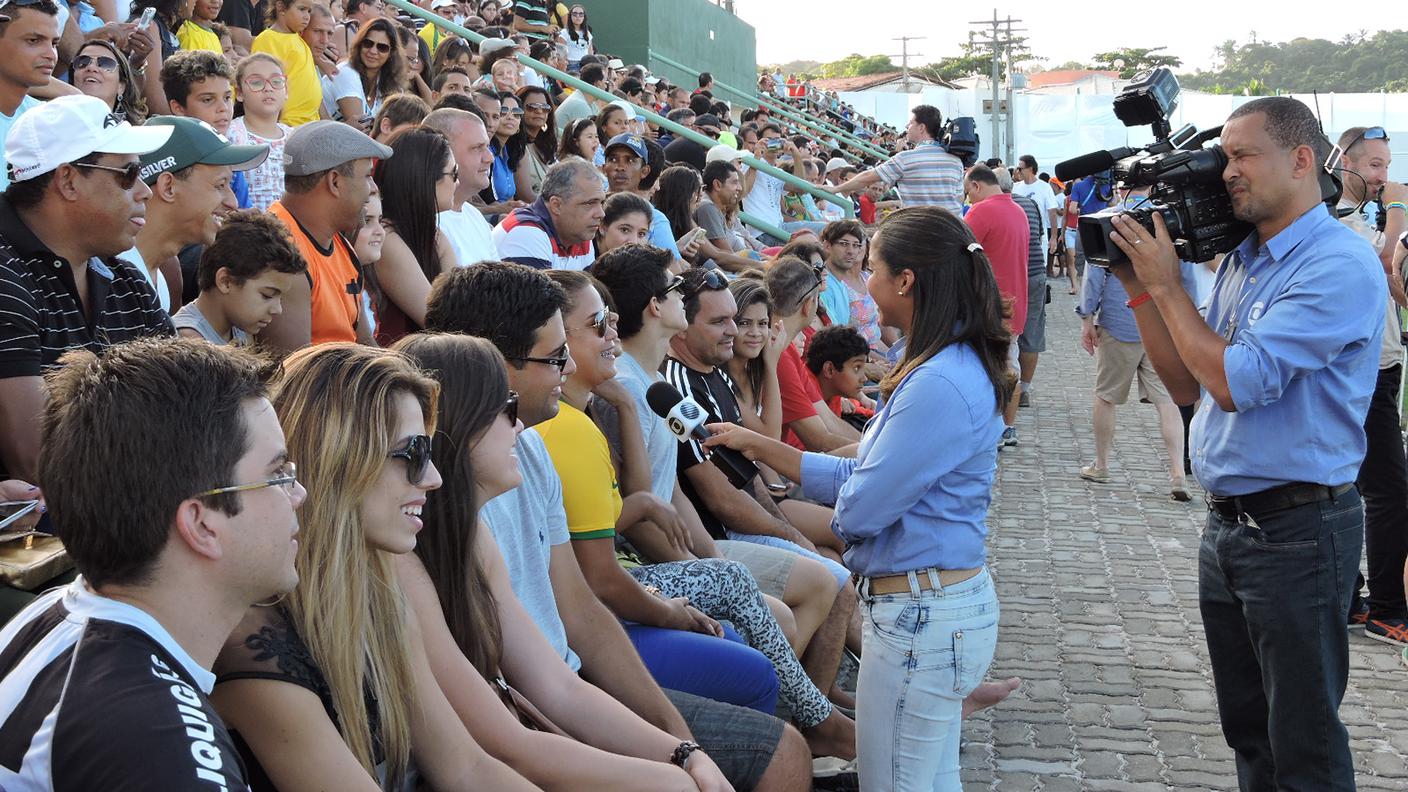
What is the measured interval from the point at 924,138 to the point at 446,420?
9.60m

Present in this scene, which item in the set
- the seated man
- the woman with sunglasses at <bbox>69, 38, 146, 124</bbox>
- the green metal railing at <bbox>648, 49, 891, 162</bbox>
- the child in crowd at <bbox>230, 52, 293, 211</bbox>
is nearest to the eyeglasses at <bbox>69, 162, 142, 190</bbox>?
the seated man

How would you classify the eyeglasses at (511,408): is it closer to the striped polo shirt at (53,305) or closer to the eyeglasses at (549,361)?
the eyeglasses at (549,361)

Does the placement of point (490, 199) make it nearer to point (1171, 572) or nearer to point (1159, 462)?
point (1171, 572)

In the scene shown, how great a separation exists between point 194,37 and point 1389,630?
7354mm

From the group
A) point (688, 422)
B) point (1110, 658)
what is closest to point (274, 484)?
point (688, 422)

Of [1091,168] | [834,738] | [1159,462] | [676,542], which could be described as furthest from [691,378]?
[1159,462]

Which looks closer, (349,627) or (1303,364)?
(349,627)

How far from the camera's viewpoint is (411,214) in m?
5.31

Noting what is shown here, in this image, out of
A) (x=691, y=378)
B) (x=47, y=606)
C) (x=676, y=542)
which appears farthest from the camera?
(x=691, y=378)

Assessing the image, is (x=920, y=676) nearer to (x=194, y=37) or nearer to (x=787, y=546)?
(x=787, y=546)

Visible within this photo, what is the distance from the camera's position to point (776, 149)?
1627cm

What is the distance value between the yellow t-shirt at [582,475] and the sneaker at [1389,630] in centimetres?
419

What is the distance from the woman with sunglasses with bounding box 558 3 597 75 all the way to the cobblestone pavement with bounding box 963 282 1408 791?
9178mm

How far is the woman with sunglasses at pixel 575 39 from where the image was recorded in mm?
16688
